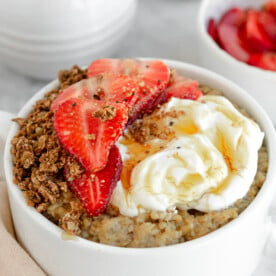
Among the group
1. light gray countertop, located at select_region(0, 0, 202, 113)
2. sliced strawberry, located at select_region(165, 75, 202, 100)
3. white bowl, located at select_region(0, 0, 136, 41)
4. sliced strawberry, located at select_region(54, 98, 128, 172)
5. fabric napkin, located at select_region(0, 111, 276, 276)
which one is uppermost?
sliced strawberry, located at select_region(54, 98, 128, 172)

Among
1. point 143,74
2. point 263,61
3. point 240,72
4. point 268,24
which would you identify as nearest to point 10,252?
point 143,74

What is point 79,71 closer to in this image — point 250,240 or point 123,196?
point 123,196

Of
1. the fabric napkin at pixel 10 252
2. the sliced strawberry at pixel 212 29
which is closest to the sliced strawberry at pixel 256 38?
the sliced strawberry at pixel 212 29

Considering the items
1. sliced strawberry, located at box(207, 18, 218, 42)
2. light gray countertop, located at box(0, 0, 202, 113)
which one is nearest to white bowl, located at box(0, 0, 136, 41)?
light gray countertop, located at box(0, 0, 202, 113)

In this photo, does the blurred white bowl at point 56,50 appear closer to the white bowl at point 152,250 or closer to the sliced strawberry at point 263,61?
the sliced strawberry at point 263,61

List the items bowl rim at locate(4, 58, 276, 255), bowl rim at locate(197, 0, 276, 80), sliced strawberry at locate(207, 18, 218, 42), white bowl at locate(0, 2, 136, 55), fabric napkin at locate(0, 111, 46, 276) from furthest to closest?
sliced strawberry at locate(207, 18, 218, 42), white bowl at locate(0, 2, 136, 55), bowl rim at locate(197, 0, 276, 80), fabric napkin at locate(0, 111, 46, 276), bowl rim at locate(4, 58, 276, 255)

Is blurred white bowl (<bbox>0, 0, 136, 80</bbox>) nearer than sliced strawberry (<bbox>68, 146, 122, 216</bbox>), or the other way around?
sliced strawberry (<bbox>68, 146, 122, 216</bbox>)

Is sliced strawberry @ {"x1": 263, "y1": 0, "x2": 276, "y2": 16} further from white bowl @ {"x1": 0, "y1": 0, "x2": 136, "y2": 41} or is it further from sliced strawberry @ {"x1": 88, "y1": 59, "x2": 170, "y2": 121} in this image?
sliced strawberry @ {"x1": 88, "y1": 59, "x2": 170, "y2": 121}
